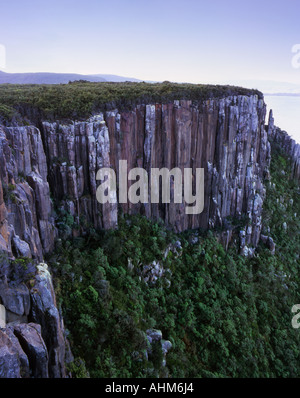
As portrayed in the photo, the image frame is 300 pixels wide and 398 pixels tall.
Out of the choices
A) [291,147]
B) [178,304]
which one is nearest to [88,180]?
[178,304]

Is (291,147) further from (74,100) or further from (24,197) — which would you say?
(24,197)

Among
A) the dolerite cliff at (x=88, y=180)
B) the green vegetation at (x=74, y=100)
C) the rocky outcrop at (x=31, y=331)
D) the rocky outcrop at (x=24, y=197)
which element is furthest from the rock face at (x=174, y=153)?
the rocky outcrop at (x=31, y=331)

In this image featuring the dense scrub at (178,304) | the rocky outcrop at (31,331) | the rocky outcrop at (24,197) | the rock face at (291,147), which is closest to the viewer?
the rocky outcrop at (31,331)

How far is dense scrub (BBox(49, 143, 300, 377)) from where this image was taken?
46.5ft

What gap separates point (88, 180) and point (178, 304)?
36.8ft

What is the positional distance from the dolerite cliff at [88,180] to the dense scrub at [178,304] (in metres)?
1.75

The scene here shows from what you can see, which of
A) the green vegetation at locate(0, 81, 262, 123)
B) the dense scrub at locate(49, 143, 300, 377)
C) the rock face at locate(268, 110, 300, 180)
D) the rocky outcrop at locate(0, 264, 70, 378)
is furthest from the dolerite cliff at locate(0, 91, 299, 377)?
the rock face at locate(268, 110, 300, 180)

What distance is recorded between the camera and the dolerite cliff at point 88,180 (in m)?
9.96

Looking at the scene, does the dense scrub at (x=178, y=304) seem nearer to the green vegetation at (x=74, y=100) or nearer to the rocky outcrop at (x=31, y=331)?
the rocky outcrop at (x=31, y=331)

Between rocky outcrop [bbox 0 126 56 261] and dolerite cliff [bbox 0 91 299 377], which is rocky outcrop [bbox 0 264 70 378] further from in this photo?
rocky outcrop [bbox 0 126 56 261]

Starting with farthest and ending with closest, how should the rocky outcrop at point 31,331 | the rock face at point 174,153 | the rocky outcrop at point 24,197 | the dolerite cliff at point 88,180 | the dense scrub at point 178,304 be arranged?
the rock face at point 174,153
the dense scrub at point 178,304
the rocky outcrop at point 24,197
the dolerite cliff at point 88,180
the rocky outcrop at point 31,331

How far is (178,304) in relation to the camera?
20500 millimetres

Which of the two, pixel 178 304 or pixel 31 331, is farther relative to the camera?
pixel 178 304

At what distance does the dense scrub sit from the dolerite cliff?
5.76ft
